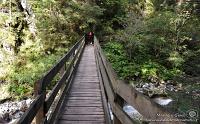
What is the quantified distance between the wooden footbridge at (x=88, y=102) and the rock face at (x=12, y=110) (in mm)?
5470

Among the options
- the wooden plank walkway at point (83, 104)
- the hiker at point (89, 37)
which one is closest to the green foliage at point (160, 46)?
the hiker at point (89, 37)

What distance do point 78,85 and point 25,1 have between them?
16.4m

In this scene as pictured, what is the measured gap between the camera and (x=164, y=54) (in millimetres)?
21719

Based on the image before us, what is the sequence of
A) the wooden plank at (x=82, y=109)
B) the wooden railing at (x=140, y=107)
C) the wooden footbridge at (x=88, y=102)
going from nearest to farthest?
the wooden railing at (x=140, y=107) < the wooden footbridge at (x=88, y=102) < the wooden plank at (x=82, y=109)

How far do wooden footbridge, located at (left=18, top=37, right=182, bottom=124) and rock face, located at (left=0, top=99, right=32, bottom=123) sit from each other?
5.47m

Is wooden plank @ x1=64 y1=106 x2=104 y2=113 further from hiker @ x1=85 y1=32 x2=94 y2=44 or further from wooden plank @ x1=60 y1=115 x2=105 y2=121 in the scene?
hiker @ x1=85 y1=32 x2=94 y2=44

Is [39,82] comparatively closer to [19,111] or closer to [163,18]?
[19,111]

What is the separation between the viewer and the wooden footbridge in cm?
244

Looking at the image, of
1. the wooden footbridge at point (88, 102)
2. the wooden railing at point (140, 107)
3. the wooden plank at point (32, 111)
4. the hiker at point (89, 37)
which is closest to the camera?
the wooden railing at point (140, 107)

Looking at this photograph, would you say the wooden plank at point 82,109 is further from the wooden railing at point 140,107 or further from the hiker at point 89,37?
the hiker at point 89,37

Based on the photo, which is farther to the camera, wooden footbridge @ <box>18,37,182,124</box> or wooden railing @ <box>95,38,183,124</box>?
wooden footbridge @ <box>18,37,182,124</box>

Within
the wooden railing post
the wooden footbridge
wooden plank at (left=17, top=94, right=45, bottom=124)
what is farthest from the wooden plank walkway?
wooden plank at (left=17, top=94, right=45, bottom=124)

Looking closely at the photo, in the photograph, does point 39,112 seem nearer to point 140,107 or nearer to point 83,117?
point 83,117

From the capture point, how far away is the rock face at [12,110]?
14102 mm
